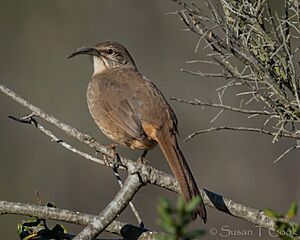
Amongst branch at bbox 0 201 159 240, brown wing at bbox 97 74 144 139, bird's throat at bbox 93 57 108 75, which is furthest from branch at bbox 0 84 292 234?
bird's throat at bbox 93 57 108 75

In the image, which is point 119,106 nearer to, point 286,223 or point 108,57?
point 108,57

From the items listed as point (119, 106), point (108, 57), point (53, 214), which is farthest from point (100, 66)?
point (53, 214)

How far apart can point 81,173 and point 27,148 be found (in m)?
1.02

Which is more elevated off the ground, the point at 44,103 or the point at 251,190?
the point at 44,103

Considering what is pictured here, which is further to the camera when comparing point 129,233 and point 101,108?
point 101,108

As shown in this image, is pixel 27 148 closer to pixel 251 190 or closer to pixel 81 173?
pixel 81 173

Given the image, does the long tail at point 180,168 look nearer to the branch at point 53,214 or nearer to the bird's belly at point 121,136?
the bird's belly at point 121,136

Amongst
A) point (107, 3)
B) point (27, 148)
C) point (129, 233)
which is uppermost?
point (129, 233)

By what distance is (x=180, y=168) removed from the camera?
4.77 m

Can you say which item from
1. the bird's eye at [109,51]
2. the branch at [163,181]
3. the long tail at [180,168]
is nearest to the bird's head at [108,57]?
the bird's eye at [109,51]

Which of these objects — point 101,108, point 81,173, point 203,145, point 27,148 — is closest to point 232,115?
point 203,145

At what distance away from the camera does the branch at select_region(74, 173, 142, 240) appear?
346 centimetres

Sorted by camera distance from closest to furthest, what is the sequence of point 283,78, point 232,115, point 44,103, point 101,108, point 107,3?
point 283,78 → point 101,108 → point 232,115 → point 44,103 → point 107,3

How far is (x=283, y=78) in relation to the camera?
3.89 m
